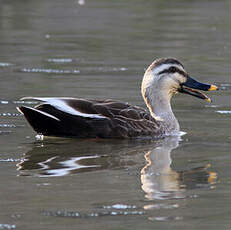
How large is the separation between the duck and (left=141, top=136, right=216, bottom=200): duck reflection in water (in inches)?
40.8

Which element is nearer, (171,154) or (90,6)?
(171,154)

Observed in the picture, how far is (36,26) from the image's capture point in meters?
26.7

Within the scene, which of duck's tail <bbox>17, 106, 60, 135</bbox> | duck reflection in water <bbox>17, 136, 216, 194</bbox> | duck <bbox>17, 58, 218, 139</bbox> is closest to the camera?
duck reflection in water <bbox>17, 136, 216, 194</bbox>

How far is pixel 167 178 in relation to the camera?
1009 centimetres

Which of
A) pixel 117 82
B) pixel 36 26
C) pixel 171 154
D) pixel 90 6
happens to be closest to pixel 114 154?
pixel 171 154

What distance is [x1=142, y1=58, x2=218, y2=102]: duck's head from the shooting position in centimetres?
1312

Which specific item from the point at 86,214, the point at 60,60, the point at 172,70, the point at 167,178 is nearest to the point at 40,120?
the point at 172,70

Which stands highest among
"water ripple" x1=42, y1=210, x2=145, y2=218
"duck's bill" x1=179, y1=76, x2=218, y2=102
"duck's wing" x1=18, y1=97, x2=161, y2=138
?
"duck's bill" x1=179, y1=76, x2=218, y2=102

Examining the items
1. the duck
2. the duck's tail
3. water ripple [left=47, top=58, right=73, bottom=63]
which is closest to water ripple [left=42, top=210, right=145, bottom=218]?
the duck

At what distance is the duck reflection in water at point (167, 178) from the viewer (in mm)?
9320

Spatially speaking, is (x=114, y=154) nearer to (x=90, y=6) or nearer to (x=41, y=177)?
(x=41, y=177)

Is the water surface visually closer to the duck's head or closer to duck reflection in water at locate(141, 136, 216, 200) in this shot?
duck reflection in water at locate(141, 136, 216, 200)

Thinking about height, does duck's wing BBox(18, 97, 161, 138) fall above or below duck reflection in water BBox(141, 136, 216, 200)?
above

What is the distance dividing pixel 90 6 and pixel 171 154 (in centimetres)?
2141
